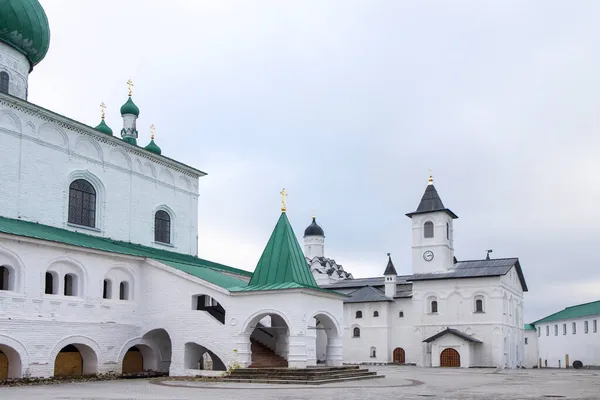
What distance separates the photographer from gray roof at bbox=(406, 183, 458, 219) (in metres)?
40.8

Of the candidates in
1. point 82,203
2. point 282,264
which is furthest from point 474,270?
point 82,203

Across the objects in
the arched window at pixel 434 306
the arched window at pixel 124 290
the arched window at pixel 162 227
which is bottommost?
the arched window at pixel 434 306

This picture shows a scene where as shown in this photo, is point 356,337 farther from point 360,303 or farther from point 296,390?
point 296,390

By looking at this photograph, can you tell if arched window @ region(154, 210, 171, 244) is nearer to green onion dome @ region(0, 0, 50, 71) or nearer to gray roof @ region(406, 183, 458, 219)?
green onion dome @ region(0, 0, 50, 71)

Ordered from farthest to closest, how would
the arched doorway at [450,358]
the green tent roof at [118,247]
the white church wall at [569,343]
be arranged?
the white church wall at [569,343], the arched doorway at [450,358], the green tent roof at [118,247]

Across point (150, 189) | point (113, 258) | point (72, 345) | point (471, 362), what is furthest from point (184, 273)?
point (471, 362)

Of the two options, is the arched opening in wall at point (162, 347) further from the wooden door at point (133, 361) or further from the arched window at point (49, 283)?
the arched window at point (49, 283)

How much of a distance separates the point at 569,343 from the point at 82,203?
3799 centimetres

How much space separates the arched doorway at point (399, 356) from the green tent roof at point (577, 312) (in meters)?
13.4

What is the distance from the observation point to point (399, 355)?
4050cm

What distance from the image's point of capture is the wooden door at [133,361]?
2042 centimetres

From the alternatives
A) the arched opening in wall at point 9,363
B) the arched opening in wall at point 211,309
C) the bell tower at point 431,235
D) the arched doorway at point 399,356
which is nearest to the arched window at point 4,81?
the arched opening in wall at point 9,363

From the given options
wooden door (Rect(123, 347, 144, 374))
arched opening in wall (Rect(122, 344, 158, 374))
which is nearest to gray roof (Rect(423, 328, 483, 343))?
arched opening in wall (Rect(122, 344, 158, 374))

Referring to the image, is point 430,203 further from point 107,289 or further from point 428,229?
point 107,289
